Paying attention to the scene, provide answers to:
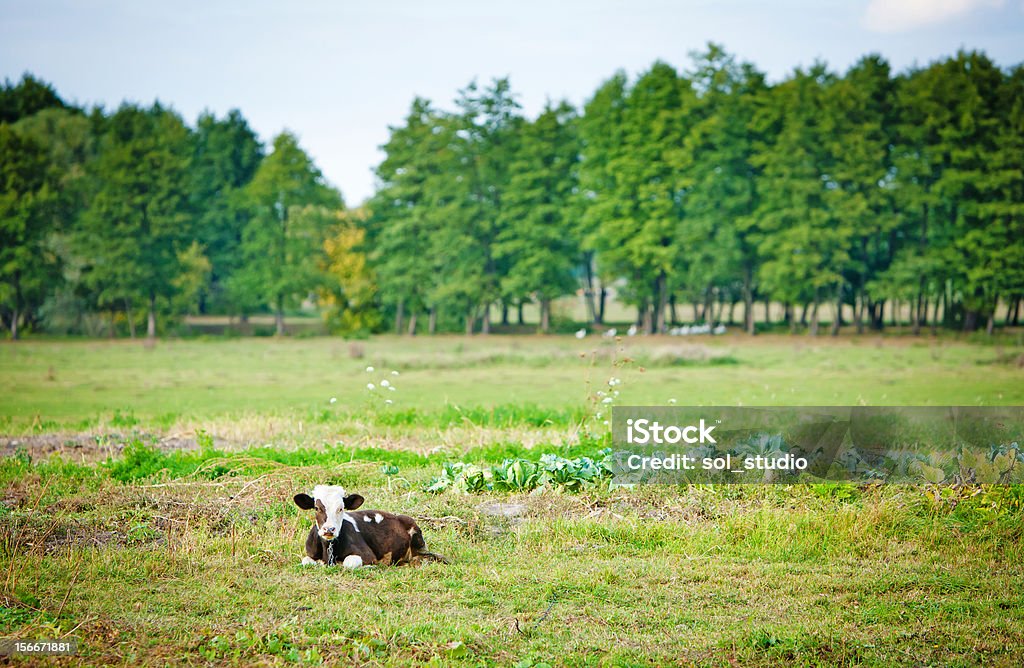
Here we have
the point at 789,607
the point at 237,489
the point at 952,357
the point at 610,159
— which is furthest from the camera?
the point at 610,159

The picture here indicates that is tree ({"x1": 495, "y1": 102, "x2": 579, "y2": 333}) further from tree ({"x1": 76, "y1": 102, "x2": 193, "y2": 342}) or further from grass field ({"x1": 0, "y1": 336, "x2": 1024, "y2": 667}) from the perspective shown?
grass field ({"x1": 0, "y1": 336, "x2": 1024, "y2": 667})

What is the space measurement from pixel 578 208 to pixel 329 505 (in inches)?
1913

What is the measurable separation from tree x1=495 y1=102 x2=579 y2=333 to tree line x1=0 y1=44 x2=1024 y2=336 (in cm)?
17

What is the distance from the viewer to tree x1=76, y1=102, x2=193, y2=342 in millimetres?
51312

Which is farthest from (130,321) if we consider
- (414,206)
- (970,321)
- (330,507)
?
(330,507)

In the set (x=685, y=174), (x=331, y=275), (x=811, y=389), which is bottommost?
(x=811, y=389)

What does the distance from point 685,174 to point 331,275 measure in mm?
22264

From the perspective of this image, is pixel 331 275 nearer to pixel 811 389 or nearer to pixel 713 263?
pixel 713 263

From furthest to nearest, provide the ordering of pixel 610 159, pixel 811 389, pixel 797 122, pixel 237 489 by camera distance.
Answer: pixel 610 159
pixel 797 122
pixel 811 389
pixel 237 489

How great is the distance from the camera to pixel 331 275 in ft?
187

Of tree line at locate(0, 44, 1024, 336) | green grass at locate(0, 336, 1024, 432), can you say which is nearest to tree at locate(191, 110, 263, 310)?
tree line at locate(0, 44, 1024, 336)

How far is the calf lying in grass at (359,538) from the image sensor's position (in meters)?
7.21

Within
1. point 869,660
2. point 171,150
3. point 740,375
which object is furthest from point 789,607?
point 171,150

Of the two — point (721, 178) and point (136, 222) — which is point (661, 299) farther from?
point (136, 222)
